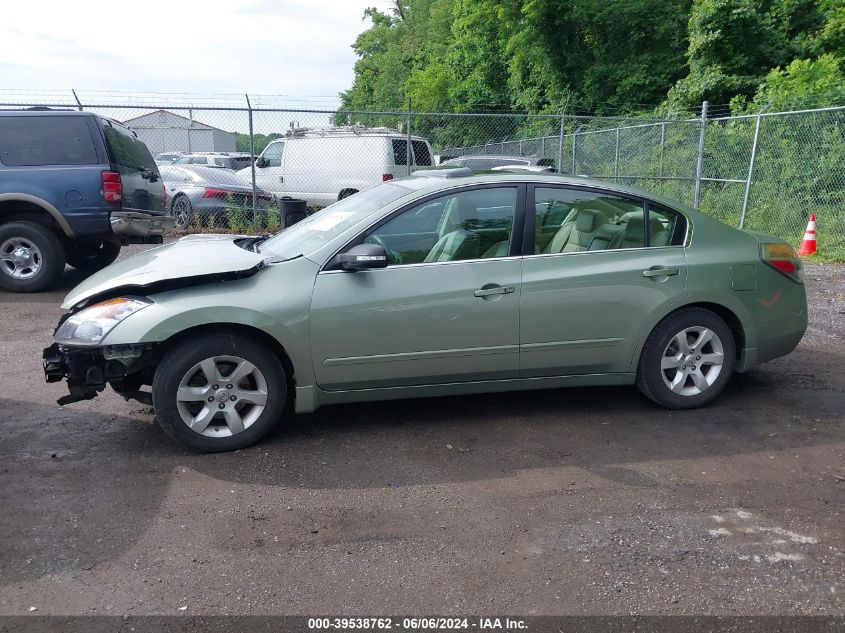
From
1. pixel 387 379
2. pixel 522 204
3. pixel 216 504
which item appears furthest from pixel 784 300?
pixel 216 504

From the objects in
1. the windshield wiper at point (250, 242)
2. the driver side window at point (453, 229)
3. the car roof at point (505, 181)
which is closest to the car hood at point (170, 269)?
the windshield wiper at point (250, 242)

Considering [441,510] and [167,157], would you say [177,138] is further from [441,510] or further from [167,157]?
[441,510]

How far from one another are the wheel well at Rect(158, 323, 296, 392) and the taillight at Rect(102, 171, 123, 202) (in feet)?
16.5

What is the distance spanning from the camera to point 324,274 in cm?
420

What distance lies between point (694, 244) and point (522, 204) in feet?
3.96

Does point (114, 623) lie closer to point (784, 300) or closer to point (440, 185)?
point (440, 185)

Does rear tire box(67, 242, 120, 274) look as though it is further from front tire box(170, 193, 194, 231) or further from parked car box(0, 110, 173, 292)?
front tire box(170, 193, 194, 231)

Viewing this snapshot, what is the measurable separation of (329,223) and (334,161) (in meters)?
10.8

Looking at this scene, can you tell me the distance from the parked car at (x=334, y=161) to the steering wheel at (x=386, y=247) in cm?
A: 1028

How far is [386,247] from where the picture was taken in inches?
173

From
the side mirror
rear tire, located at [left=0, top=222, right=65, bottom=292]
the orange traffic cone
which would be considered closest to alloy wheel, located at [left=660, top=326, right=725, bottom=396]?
the side mirror

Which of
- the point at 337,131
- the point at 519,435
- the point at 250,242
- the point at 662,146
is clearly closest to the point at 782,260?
the point at 519,435

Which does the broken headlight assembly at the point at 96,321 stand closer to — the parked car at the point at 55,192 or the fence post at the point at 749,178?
the parked car at the point at 55,192

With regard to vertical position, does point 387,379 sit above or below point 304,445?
above
